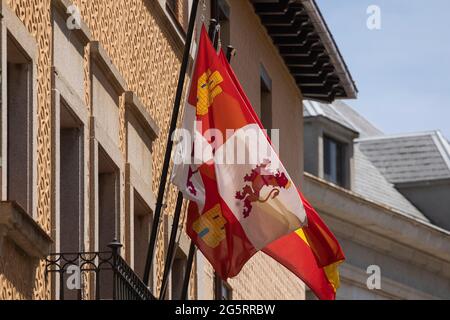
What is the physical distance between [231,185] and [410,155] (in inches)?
1407

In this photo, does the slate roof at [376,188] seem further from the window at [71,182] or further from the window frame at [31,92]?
the window frame at [31,92]

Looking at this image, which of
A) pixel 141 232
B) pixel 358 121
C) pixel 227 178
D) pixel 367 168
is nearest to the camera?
pixel 227 178

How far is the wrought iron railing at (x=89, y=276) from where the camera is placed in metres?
18.3

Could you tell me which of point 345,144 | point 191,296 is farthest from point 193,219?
point 345,144

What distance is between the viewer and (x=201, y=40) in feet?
69.9

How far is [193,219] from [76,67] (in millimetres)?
1687

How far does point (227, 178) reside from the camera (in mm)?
20422

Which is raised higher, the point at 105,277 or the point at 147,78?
the point at 147,78

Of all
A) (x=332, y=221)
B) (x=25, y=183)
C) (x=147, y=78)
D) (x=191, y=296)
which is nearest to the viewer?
(x=25, y=183)

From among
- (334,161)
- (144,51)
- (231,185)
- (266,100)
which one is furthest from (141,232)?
(334,161)

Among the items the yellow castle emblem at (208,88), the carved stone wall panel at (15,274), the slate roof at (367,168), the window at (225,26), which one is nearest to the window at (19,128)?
the carved stone wall panel at (15,274)

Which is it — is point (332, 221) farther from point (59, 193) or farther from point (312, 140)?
point (59, 193)

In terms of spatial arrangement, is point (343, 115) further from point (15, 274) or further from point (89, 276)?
point (15, 274)

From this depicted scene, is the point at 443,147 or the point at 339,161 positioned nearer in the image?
the point at 339,161
